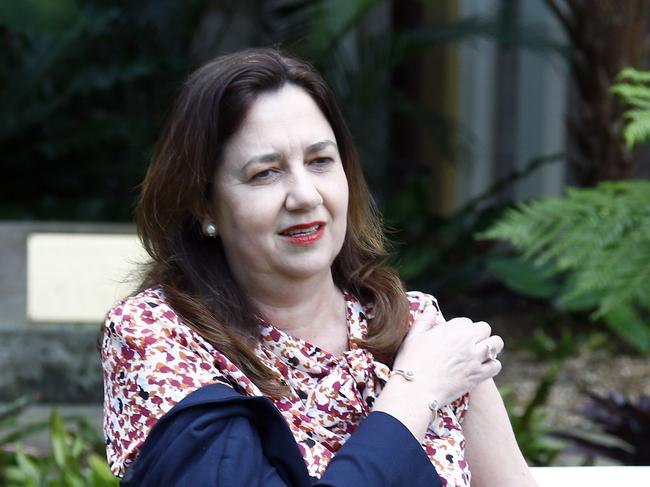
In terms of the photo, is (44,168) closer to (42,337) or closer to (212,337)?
(42,337)

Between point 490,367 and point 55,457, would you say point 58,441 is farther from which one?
point 490,367

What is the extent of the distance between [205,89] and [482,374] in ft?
2.43

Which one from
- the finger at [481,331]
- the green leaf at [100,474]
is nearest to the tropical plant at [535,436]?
the green leaf at [100,474]

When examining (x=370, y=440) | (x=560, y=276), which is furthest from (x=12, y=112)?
(x=370, y=440)

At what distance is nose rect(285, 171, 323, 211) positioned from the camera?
6.75 ft

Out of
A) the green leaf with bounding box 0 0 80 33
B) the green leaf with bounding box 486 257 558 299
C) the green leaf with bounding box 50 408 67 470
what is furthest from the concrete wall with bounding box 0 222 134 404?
the green leaf with bounding box 486 257 558 299

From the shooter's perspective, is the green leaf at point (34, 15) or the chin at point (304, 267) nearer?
the chin at point (304, 267)

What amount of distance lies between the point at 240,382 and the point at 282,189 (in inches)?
14.0

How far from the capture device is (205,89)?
2084 millimetres

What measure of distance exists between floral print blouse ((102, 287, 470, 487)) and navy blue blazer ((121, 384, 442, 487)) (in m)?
0.05

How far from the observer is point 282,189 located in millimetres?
2070

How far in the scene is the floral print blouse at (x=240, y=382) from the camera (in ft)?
6.29

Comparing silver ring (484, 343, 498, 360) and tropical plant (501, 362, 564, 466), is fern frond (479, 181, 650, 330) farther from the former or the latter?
silver ring (484, 343, 498, 360)

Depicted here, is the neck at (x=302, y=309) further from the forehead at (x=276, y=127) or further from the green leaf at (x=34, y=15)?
the green leaf at (x=34, y=15)
